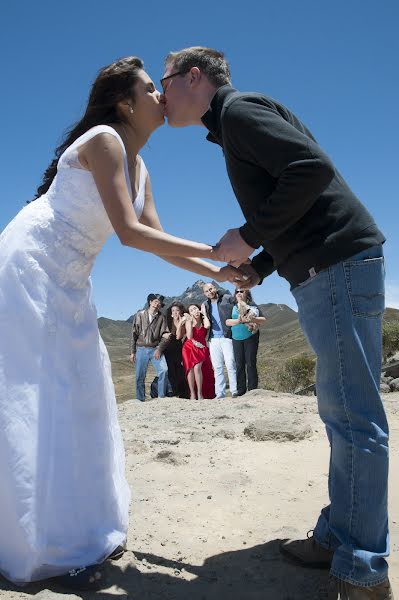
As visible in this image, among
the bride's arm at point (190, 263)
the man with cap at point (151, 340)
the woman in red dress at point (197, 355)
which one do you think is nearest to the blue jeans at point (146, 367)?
the man with cap at point (151, 340)

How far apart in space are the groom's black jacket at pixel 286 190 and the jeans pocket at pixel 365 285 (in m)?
0.06

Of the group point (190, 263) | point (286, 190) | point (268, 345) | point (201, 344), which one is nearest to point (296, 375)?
point (201, 344)

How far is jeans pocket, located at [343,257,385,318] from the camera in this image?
239 cm

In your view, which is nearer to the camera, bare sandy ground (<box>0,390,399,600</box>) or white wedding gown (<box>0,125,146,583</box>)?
white wedding gown (<box>0,125,146,583</box>)

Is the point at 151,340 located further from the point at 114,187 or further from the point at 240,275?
the point at 114,187

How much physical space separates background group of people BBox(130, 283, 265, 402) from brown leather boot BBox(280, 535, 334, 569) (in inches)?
246

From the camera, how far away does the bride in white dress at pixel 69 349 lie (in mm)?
2523

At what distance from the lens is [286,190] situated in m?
2.28

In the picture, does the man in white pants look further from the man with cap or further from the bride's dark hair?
the bride's dark hair

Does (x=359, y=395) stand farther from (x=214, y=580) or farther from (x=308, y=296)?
(x=214, y=580)

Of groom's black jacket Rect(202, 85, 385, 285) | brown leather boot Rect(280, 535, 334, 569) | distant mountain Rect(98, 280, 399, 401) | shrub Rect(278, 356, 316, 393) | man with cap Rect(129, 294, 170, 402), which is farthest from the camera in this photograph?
distant mountain Rect(98, 280, 399, 401)

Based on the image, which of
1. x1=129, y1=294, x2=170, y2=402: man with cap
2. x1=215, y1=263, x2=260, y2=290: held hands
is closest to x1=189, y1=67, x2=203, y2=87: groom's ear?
x1=215, y1=263, x2=260, y2=290: held hands

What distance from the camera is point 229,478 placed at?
415 centimetres

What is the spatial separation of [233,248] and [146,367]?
7659 mm
